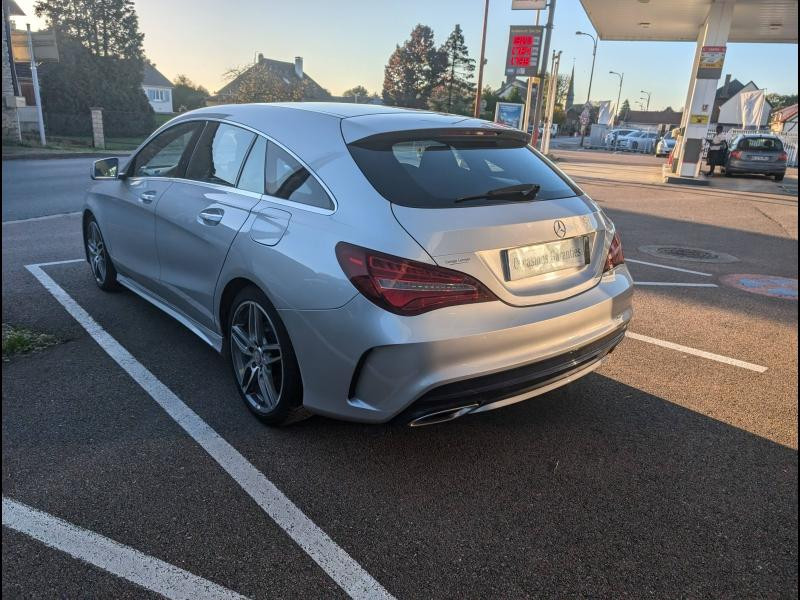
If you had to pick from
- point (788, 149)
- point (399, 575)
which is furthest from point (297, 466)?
point (788, 149)

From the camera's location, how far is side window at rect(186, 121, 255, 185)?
345cm

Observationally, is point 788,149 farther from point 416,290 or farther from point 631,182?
point 416,290

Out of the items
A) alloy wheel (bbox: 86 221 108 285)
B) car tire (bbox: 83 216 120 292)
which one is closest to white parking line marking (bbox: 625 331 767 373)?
car tire (bbox: 83 216 120 292)

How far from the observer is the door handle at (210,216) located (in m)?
3.33

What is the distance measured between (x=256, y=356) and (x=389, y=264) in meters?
1.13

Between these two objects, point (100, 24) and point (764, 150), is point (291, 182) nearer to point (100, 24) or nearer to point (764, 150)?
point (764, 150)

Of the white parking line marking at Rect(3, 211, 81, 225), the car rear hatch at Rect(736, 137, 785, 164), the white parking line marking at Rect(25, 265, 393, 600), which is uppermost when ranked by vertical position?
the car rear hatch at Rect(736, 137, 785, 164)

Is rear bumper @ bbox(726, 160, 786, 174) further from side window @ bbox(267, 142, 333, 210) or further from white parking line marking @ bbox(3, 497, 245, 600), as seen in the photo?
white parking line marking @ bbox(3, 497, 245, 600)

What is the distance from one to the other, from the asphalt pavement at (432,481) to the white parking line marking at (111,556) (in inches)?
→ 1.1

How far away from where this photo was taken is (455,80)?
7131 cm

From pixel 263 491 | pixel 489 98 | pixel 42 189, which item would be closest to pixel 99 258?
pixel 263 491

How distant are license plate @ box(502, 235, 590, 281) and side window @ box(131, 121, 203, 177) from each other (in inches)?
96.3

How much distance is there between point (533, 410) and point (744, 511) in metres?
1.17

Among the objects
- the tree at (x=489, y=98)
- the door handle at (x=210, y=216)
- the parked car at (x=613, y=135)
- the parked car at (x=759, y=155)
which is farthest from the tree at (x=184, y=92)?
the door handle at (x=210, y=216)
